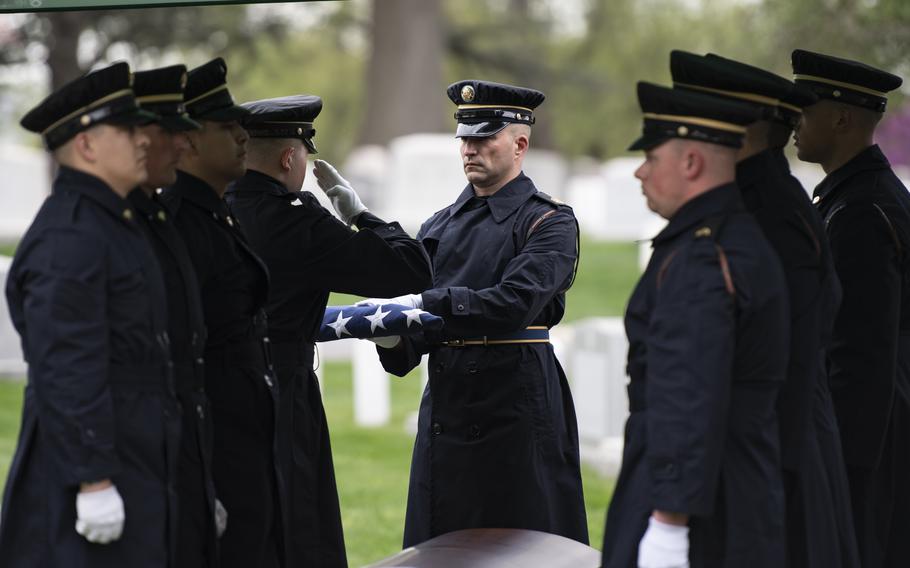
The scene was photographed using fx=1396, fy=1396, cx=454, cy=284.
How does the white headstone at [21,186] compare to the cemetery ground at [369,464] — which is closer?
the cemetery ground at [369,464]

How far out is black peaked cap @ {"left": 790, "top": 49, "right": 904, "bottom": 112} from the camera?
5.26 meters

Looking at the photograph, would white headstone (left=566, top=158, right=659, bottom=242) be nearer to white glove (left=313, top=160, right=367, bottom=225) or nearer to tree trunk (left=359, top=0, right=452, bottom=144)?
tree trunk (left=359, top=0, right=452, bottom=144)

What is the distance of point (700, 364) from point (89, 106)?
1863mm

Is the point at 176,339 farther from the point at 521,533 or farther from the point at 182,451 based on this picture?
the point at 521,533

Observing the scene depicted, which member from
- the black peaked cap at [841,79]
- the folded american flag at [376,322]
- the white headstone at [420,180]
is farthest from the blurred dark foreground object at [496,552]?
the white headstone at [420,180]

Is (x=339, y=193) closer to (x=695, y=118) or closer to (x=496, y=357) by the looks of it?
(x=496, y=357)

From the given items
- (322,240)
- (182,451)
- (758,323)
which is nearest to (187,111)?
(322,240)

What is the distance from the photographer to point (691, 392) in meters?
3.76

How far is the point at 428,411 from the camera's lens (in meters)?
5.89

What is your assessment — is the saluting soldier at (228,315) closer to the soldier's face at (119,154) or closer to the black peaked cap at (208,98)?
the black peaked cap at (208,98)

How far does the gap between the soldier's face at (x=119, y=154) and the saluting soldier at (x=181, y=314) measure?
0.11m

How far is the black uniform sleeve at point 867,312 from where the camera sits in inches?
195

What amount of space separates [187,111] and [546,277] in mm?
1736

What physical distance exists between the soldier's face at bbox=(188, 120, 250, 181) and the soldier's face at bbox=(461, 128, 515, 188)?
148 cm
